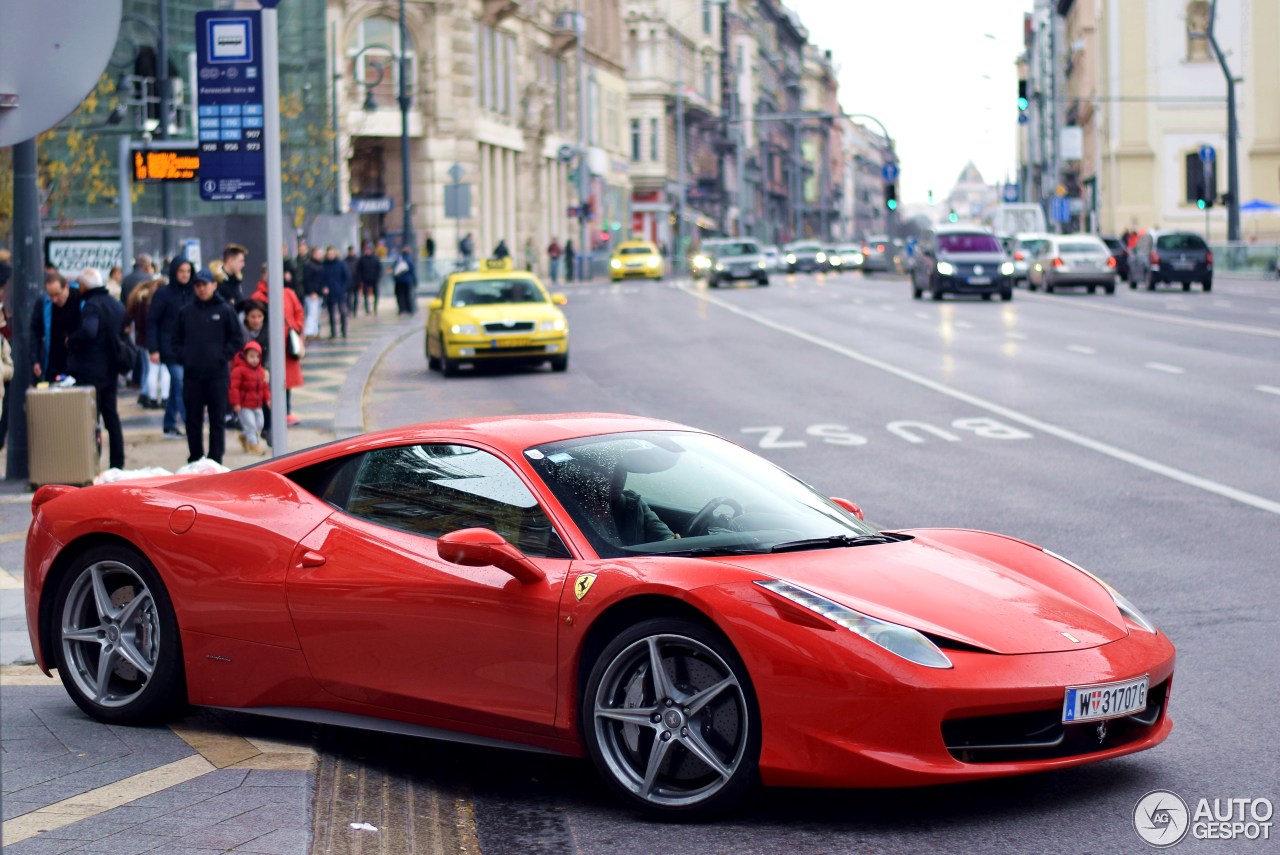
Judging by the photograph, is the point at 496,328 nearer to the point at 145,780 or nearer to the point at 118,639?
the point at 118,639

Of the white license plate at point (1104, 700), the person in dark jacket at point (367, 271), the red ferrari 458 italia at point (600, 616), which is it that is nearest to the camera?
the red ferrari 458 italia at point (600, 616)

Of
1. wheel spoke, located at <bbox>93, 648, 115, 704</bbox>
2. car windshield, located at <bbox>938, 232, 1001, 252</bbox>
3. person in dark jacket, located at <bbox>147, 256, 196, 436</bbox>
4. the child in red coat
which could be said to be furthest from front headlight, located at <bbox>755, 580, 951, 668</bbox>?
car windshield, located at <bbox>938, 232, 1001, 252</bbox>

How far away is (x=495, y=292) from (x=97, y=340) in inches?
500

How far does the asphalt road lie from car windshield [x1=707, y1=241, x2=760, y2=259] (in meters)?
19.0

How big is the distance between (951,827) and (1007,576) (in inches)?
42.6

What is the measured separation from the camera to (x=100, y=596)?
7.12m

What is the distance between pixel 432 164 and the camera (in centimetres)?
6906

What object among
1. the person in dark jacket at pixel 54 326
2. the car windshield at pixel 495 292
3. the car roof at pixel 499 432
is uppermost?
the car windshield at pixel 495 292

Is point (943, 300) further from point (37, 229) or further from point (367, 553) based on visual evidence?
point (367, 553)

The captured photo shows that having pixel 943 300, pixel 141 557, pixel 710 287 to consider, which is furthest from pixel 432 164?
pixel 141 557

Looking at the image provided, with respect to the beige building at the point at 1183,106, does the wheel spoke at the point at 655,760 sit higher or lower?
lower

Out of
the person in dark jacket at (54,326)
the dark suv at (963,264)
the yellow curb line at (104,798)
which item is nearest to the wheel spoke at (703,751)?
the yellow curb line at (104,798)

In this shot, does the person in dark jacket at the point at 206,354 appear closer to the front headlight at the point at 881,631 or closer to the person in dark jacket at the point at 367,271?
the front headlight at the point at 881,631

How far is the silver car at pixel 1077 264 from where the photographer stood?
157 ft
